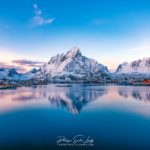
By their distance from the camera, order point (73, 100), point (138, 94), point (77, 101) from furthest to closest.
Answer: point (138, 94) < point (73, 100) < point (77, 101)

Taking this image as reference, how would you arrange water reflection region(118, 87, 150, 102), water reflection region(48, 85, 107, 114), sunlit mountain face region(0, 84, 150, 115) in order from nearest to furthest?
sunlit mountain face region(0, 84, 150, 115), water reflection region(48, 85, 107, 114), water reflection region(118, 87, 150, 102)

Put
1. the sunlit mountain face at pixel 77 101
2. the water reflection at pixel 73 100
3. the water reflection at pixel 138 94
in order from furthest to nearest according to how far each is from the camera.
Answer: the water reflection at pixel 138 94, the water reflection at pixel 73 100, the sunlit mountain face at pixel 77 101

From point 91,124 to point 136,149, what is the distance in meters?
8.29

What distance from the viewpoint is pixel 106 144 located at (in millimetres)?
15906

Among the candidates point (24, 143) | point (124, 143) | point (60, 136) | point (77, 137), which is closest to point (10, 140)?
point (24, 143)

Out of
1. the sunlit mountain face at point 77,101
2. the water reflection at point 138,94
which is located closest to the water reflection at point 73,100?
the sunlit mountain face at point 77,101

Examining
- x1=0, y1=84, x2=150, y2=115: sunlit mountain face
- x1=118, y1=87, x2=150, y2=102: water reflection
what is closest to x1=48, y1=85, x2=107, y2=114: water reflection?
x1=0, y1=84, x2=150, y2=115: sunlit mountain face

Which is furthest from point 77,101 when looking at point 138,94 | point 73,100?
point 138,94

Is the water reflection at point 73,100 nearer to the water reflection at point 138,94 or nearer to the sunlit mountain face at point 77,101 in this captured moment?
the sunlit mountain face at point 77,101

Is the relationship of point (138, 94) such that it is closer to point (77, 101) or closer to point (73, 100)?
point (73, 100)

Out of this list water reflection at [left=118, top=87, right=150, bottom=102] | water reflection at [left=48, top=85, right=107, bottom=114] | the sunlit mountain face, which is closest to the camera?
the sunlit mountain face

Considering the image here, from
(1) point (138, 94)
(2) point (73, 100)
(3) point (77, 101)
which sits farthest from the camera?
(1) point (138, 94)

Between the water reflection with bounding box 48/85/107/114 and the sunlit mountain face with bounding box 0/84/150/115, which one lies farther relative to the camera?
the water reflection with bounding box 48/85/107/114

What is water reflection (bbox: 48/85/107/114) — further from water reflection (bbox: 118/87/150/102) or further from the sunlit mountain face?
water reflection (bbox: 118/87/150/102)
